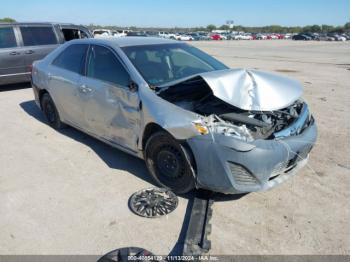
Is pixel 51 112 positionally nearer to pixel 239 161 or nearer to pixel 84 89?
pixel 84 89

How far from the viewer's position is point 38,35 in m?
9.47

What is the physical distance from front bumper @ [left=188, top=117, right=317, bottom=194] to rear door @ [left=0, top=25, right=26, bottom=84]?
751 centimetres

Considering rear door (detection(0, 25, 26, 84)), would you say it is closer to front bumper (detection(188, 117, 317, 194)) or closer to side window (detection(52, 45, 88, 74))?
side window (detection(52, 45, 88, 74))

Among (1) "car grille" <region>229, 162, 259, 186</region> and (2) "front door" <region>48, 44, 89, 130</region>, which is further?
(2) "front door" <region>48, 44, 89, 130</region>

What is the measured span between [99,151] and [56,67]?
1.62 meters

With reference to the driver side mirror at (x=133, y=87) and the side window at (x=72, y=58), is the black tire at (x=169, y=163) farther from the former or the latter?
the side window at (x=72, y=58)

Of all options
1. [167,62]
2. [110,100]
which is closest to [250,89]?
[167,62]

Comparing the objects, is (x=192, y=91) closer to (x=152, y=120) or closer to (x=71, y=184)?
(x=152, y=120)

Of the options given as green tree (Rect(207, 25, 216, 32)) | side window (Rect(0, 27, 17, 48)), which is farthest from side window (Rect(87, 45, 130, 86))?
green tree (Rect(207, 25, 216, 32))

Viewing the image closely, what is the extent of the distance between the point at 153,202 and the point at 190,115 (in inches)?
38.5

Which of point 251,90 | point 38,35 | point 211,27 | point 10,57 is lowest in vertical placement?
point 211,27

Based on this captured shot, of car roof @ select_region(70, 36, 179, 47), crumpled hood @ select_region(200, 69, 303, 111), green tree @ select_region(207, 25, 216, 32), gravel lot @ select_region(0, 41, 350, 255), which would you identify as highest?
car roof @ select_region(70, 36, 179, 47)

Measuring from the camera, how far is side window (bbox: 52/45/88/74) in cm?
472

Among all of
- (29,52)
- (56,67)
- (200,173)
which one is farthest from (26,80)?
(200,173)
